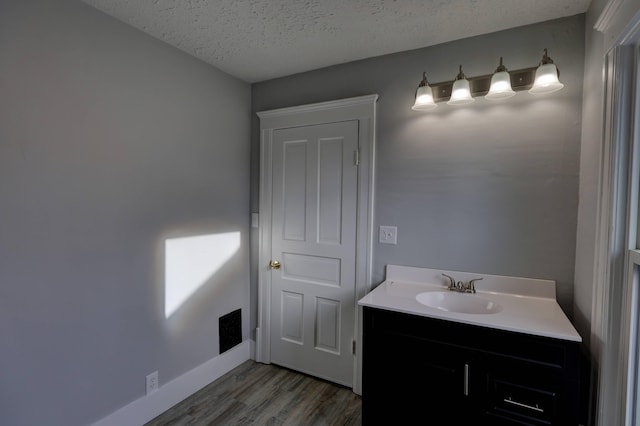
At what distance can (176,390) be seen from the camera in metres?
2.10

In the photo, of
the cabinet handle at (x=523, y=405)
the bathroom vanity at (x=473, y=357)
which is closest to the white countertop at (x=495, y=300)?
the bathroom vanity at (x=473, y=357)

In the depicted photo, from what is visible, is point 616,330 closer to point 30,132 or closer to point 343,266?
point 343,266

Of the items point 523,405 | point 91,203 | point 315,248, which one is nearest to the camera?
point 523,405

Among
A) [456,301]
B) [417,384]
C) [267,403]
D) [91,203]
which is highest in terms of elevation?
[91,203]

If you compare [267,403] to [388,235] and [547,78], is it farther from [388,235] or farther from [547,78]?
[547,78]

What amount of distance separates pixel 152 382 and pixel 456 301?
1.92m

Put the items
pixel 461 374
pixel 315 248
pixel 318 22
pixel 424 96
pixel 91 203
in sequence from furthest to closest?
pixel 315 248 < pixel 424 96 < pixel 318 22 < pixel 91 203 < pixel 461 374

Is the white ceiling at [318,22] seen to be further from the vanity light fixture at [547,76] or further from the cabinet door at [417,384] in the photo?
the cabinet door at [417,384]

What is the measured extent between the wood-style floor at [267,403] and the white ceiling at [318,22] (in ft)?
7.73

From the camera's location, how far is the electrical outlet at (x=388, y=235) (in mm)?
2123

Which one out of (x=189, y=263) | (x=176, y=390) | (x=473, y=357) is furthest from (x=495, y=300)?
(x=176, y=390)

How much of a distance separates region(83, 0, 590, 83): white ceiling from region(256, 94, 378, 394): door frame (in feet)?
1.16

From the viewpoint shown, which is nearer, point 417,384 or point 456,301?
point 417,384

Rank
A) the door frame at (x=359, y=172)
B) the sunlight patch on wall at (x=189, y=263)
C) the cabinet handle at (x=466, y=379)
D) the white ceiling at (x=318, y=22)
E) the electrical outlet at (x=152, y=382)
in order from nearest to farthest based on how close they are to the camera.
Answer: the cabinet handle at (x=466, y=379) < the white ceiling at (x=318, y=22) < the electrical outlet at (x=152, y=382) < the sunlight patch on wall at (x=189, y=263) < the door frame at (x=359, y=172)
